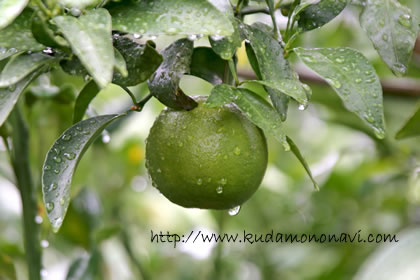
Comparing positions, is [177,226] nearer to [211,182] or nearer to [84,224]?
[84,224]

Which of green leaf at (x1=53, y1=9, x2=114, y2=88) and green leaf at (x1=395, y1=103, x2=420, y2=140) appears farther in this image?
green leaf at (x1=395, y1=103, x2=420, y2=140)

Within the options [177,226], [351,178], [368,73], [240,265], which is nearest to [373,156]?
[351,178]

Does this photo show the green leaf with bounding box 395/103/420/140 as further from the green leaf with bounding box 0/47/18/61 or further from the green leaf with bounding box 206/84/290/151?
the green leaf with bounding box 0/47/18/61

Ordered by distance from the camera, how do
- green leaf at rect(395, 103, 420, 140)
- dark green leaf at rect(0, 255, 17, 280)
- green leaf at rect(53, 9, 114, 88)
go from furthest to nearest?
dark green leaf at rect(0, 255, 17, 280) < green leaf at rect(395, 103, 420, 140) < green leaf at rect(53, 9, 114, 88)

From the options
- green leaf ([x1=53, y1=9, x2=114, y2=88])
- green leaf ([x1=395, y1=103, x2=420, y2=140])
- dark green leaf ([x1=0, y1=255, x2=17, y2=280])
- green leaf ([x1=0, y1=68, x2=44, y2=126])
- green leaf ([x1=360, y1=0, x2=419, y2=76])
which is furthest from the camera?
dark green leaf ([x1=0, y1=255, x2=17, y2=280])

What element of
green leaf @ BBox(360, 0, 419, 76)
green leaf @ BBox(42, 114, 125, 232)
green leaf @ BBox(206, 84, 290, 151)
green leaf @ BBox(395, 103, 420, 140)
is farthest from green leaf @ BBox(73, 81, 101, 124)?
green leaf @ BBox(395, 103, 420, 140)

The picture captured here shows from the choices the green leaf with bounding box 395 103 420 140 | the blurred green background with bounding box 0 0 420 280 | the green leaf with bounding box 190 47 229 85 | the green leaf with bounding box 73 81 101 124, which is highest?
the green leaf with bounding box 190 47 229 85

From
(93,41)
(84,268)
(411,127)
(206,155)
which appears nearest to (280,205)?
(84,268)
